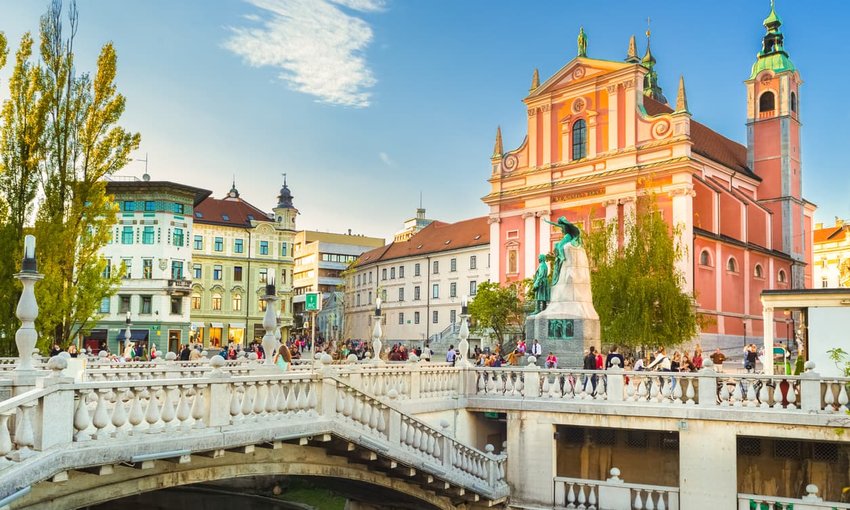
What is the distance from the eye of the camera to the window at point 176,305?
63.8 m

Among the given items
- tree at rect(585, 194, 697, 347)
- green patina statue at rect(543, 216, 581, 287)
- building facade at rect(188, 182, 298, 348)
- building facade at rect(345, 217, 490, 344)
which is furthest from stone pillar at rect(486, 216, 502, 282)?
green patina statue at rect(543, 216, 581, 287)

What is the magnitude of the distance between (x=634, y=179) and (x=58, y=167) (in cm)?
3240

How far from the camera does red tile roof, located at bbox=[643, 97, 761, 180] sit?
5197cm

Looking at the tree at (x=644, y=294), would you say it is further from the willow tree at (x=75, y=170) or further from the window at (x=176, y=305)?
the window at (x=176, y=305)

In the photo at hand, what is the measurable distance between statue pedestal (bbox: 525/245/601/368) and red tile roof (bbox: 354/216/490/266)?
47.0 meters

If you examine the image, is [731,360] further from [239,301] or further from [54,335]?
[239,301]

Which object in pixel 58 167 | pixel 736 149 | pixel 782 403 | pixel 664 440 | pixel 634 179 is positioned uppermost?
pixel 736 149

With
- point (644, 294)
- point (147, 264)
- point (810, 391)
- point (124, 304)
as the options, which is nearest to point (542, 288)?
point (810, 391)

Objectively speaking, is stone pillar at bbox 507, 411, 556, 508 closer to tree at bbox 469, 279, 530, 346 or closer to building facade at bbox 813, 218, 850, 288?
tree at bbox 469, 279, 530, 346

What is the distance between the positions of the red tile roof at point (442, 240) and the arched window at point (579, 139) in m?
20.6

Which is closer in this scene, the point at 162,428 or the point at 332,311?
the point at 162,428

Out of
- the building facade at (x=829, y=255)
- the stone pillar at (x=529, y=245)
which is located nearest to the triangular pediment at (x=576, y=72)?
the stone pillar at (x=529, y=245)

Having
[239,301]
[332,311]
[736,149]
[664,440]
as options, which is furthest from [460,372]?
[332,311]

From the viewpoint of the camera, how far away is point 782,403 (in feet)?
56.5
